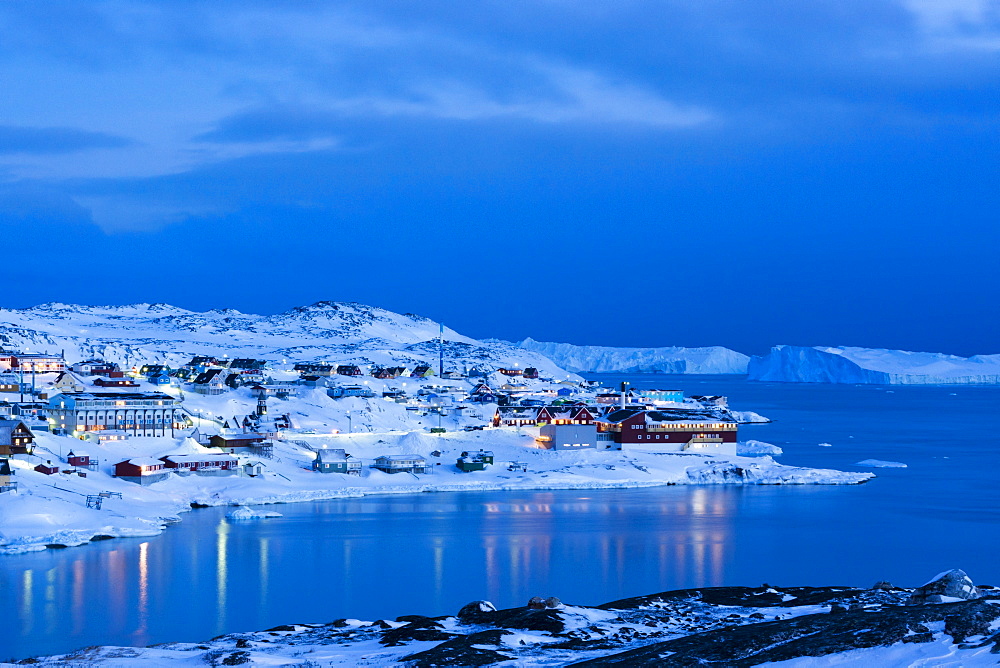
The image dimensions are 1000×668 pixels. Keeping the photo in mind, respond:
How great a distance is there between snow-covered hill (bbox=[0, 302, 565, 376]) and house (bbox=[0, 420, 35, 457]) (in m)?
60.0

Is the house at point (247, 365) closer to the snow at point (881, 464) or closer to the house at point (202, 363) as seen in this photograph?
the house at point (202, 363)

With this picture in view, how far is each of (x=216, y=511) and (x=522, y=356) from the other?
105 metres

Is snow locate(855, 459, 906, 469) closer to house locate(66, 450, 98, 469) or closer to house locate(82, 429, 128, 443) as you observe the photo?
house locate(82, 429, 128, 443)

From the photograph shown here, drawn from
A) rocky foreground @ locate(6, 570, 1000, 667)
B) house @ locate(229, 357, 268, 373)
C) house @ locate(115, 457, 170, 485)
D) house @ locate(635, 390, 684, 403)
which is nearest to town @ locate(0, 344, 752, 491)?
house @ locate(115, 457, 170, 485)

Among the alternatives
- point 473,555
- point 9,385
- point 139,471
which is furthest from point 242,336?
point 473,555

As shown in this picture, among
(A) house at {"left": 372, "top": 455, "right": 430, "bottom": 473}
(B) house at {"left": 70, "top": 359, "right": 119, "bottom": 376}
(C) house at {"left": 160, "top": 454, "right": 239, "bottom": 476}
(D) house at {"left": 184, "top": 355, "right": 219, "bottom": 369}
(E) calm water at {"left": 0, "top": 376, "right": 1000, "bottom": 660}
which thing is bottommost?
(E) calm water at {"left": 0, "top": 376, "right": 1000, "bottom": 660}

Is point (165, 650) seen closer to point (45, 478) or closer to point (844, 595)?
point (844, 595)

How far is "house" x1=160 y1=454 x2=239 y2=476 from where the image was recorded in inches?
1208

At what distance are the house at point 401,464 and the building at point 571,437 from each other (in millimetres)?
7713

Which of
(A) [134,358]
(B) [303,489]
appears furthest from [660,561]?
(A) [134,358]

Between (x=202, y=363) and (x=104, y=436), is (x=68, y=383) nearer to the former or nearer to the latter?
(x=104, y=436)

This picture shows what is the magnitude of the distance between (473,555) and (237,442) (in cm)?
1468

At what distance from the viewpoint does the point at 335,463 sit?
34.3 metres

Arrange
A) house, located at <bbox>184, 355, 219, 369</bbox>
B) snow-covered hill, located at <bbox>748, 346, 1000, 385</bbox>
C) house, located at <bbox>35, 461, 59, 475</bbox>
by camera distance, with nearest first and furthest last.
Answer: house, located at <bbox>35, 461, 59, 475</bbox>
house, located at <bbox>184, 355, 219, 369</bbox>
snow-covered hill, located at <bbox>748, 346, 1000, 385</bbox>
